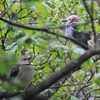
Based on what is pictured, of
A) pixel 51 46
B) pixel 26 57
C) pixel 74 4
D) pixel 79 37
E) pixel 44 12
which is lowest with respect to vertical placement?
pixel 79 37

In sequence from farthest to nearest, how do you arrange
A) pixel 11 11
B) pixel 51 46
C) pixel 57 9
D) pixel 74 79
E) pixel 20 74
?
pixel 57 9 → pixel 74 79 → pixel 20 74 → pixel 11 11 → pixel 51 46

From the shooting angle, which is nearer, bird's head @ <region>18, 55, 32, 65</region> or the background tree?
the background tree

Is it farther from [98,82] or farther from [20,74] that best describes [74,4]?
[98,82]

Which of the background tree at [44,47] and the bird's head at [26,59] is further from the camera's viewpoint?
the bird's head at [26,59]

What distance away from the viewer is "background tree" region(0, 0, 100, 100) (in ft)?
2.74

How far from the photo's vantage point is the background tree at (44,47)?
0.84 meters

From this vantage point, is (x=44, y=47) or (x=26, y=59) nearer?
(x=44, y=47)

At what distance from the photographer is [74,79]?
2656 millimetres

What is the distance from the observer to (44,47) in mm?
1087

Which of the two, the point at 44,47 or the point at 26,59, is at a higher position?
the point at 44,47

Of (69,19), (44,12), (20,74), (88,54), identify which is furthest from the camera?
(69,19)

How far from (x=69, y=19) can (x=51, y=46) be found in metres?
2.00

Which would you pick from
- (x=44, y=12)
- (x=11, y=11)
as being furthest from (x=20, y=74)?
(x=44, y=12)

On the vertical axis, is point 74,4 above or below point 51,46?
below
